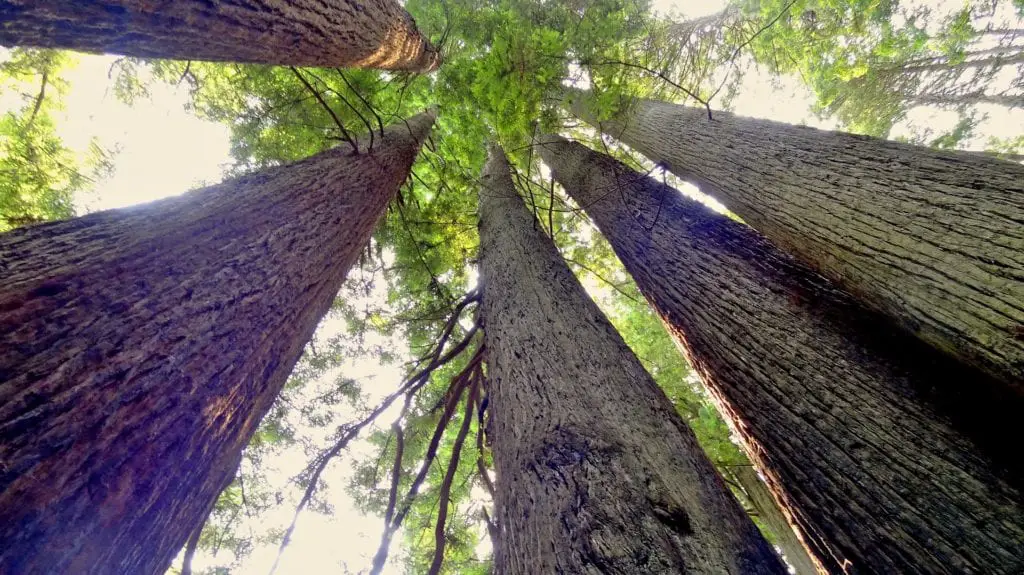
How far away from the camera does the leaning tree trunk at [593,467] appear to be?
1175 millimetres

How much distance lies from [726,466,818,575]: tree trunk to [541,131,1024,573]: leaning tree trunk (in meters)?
3.54

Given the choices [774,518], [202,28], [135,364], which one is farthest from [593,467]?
[774,518]

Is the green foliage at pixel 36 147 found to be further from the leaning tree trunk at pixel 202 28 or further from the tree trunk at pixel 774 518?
the tree trunk at pixel 774 518

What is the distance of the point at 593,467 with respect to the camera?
1.44 m

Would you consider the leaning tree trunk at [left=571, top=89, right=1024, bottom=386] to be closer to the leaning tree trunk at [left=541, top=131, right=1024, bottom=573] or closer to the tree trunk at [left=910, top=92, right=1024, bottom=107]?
the leaning tree trunk at [left=541, top=131, right=1024, bottom=573]

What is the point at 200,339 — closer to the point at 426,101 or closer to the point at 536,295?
the point at 536,295

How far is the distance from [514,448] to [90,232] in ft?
5.97

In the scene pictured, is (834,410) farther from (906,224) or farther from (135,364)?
(135,364)

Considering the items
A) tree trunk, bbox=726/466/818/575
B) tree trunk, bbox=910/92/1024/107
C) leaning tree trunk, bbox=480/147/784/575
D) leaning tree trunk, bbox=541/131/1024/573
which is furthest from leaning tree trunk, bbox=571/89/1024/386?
tree trunk, bbox=910/92/1024/107

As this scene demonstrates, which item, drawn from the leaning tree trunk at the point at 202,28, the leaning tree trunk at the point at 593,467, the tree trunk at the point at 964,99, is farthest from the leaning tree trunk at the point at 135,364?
the tree trunk at the point at 964,99

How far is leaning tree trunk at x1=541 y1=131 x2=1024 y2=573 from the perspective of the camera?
1.47 metres

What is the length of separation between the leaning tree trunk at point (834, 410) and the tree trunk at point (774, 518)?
3.54 meters

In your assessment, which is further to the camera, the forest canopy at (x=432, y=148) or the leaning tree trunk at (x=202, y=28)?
the forest canopy at (x=432, y=148)

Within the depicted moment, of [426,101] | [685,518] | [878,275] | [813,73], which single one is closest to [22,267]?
[685,518]
